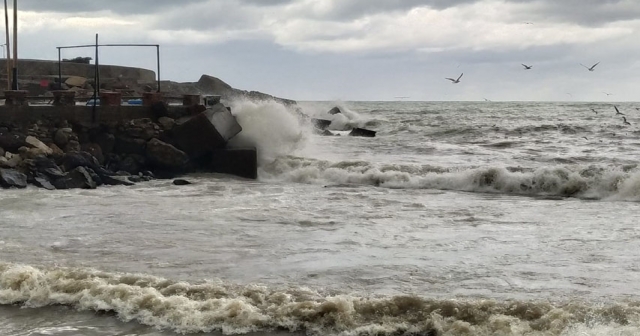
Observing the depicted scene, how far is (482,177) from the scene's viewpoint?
16.4 meters

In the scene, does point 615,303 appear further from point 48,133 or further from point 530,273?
point 48,133

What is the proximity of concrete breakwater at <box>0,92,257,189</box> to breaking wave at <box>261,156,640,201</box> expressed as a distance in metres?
1.61

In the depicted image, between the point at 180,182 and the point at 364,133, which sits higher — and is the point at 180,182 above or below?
below

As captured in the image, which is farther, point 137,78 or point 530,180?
point 137,78

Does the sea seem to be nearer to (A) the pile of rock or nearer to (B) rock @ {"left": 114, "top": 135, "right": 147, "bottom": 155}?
(A) the pile of rock

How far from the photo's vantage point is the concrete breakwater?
1599cm

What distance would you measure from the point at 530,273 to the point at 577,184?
27.7 ft

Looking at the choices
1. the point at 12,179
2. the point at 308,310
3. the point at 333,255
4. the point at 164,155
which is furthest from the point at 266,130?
the point at 308,310

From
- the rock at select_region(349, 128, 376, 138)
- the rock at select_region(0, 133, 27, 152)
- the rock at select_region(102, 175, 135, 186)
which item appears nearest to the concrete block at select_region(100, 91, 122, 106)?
the rock at select_region(0, 133, 27, 152)

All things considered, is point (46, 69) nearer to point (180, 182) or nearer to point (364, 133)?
point (364, 133)

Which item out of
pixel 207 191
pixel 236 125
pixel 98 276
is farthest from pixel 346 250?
pixel 236 125

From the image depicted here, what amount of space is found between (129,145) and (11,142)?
2715mm

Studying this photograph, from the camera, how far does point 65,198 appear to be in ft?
43.5

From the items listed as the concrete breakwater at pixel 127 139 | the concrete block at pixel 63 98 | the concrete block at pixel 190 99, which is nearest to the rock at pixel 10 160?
the concrete breakwater at pixel 127 139
